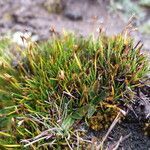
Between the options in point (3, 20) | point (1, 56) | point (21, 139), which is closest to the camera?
point (21, 139)

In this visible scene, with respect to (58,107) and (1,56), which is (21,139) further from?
(1,56)

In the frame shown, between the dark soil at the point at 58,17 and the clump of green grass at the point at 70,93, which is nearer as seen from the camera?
the clump of green grass at the point at 70,93

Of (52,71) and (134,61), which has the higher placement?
(134,61)

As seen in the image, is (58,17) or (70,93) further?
(58,17)

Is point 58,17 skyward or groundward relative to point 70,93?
groundward

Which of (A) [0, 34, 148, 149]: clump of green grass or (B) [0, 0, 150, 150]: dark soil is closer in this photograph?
(A) [0, 34, 148, 149]: clump of green grass

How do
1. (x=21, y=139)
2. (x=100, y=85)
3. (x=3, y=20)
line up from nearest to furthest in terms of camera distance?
(x=21, y=139), (x=100, y=85), (x=3, y=20)

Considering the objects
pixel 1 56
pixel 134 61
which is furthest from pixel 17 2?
pixel 134 61

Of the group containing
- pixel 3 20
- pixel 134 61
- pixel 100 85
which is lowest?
pixel 3 20
